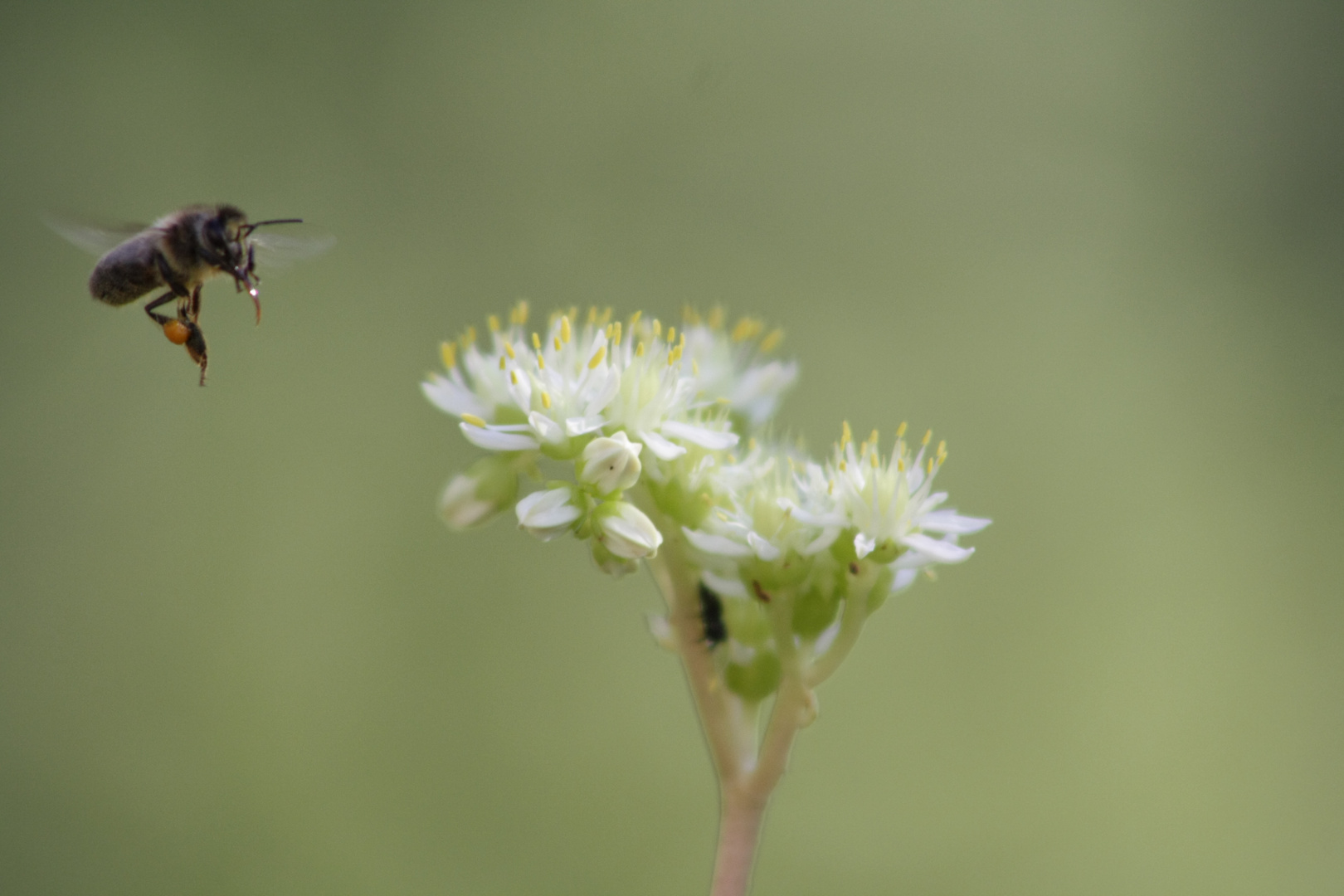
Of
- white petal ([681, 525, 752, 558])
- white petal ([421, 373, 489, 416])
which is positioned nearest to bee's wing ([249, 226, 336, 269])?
white petal ([421, 373, 489, 416])

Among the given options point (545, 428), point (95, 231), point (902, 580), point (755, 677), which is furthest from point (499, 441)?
point (95, 231)

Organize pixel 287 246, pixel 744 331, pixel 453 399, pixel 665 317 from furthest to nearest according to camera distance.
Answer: pixel 665 317, pixel 744 331, pixel 287 246, pixel 453 399

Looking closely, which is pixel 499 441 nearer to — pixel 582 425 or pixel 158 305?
pixel 582 425

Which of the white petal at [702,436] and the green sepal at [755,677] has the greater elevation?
the white petal at [702,436]

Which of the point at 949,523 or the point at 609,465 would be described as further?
the point at 949,523

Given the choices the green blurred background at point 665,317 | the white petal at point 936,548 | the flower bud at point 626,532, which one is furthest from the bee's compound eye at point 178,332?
the green blurred background at point 665,317

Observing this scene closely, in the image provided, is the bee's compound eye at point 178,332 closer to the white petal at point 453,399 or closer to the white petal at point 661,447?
the white petal at point 453,399
